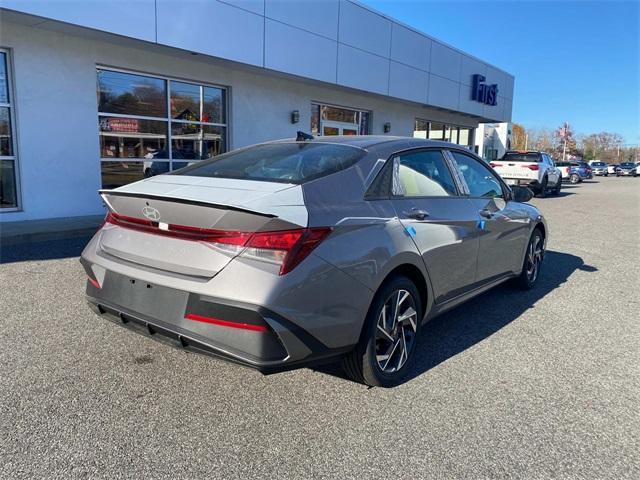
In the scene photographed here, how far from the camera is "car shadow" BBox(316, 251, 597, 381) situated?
3652mm

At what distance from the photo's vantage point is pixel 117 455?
2400 millimetres

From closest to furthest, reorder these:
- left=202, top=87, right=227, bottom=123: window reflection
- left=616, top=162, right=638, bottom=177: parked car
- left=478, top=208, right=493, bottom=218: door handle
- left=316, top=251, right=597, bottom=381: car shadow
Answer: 1. left=316, top=251, right=597, bottom=381: car shadow
2. left=478, top=208, right=493, bottom=218: door handle
3. left=202, top=87, right=227, bottom=123: window reflection
4. left=616, top=162, right=638, bottom=177: parked car

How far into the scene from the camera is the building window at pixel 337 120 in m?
14.4

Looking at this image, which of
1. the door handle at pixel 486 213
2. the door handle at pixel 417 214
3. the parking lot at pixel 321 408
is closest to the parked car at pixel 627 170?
the parking lot at pixel 321 408

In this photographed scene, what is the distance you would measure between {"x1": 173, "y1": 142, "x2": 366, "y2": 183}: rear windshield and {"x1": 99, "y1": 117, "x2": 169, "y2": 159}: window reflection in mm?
6597

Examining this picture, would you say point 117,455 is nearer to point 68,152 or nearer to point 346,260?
point 346,260

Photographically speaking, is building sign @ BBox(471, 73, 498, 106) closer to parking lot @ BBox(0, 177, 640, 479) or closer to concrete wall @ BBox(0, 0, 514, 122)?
concrete wall @ BBox(0, 0, 514, 122)

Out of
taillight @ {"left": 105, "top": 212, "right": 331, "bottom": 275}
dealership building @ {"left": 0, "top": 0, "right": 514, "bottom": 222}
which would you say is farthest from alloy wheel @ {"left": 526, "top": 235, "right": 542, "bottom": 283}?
dealership building @ {"left": 0, "top": 0, "right": 514, "bottom": 222}

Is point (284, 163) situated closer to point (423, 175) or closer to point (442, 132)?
point (423, 175)

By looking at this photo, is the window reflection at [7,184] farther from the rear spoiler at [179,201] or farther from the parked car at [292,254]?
the rear spoiler at [179,201]

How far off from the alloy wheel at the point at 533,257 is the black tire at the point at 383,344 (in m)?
2.63

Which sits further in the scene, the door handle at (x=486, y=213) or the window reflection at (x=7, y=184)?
the window reflection at (x=7, y=184)

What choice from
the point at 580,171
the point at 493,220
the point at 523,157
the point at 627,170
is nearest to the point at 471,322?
the point at 493,220

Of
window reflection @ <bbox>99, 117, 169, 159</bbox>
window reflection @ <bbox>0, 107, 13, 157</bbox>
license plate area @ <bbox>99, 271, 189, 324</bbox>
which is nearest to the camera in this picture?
license plate area @ <bbox>99, 271, 189, 324</bbox>
